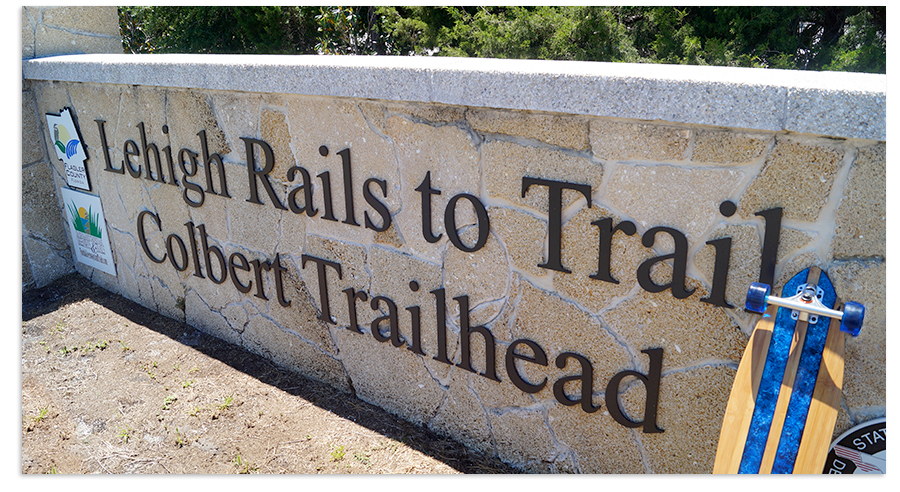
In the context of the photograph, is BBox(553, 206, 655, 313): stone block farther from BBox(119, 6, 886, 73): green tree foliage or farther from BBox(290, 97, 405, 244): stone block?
BBox(119, 6, 886, 73): green tree foliage

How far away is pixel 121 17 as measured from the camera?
28.3 feet

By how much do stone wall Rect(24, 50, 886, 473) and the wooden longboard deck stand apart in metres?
0.10

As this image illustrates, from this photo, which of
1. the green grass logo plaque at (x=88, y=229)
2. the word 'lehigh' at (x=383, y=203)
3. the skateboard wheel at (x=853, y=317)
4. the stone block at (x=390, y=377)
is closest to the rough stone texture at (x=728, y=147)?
the word 'lehigh' at (x=383, y=203)

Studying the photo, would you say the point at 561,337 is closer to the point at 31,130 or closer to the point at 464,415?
the point at 464,415

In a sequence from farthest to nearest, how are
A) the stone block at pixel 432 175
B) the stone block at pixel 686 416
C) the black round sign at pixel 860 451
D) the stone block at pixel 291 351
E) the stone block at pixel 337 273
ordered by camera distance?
the stone block at pixel 291 351
the stone block at pixel 337 273
the stone block at pixel 432 175
the stone block at pixel 686 416
the black round sign at pixel 860 451

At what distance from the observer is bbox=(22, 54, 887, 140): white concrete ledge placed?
167 cm

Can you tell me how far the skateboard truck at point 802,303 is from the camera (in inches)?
66.1

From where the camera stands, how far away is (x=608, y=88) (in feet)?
6.41

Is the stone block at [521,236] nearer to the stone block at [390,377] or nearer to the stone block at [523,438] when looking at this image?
the stone block at [523,438]

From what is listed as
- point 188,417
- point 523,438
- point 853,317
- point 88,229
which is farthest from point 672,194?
point 88,229

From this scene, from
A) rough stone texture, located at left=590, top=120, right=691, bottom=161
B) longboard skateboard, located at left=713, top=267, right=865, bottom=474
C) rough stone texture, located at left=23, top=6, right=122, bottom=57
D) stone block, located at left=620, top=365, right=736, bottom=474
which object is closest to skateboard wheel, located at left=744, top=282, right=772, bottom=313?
longboard skateboard, located at left=713, top=267, right=865, bottom=474

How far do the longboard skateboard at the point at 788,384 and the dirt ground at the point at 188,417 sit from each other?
1.07 meters

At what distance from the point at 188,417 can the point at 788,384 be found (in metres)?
2.64

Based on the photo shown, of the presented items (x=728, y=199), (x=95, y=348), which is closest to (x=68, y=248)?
(x=95, y=348)
